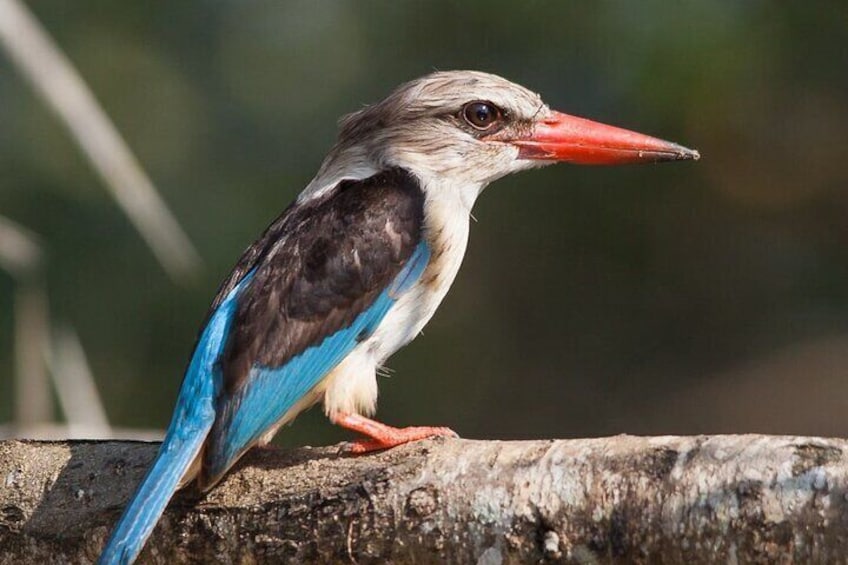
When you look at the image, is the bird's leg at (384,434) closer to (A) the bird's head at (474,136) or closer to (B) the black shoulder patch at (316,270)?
(B) the black shoulder patch at (316,270)

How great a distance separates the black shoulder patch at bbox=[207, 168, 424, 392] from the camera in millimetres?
3551

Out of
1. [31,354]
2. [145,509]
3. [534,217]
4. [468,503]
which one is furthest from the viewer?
[534,217]

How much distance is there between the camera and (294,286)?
362cm

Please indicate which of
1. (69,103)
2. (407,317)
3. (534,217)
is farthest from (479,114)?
(534,217)

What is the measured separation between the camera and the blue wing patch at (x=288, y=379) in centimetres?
328

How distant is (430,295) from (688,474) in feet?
4.25

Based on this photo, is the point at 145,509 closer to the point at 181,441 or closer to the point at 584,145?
the point at 181,441

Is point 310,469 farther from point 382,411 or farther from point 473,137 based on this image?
point 382,411

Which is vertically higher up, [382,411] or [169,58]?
[169,58]

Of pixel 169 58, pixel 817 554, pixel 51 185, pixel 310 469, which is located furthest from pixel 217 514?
pixel 169 58

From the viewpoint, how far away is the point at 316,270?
3.66 m

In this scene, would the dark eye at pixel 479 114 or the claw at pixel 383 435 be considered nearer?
the claw at pixel 383 435

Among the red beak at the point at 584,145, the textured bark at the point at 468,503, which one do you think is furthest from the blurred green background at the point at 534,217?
the textured bark at the point at 468,503

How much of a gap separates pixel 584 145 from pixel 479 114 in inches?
11.8
